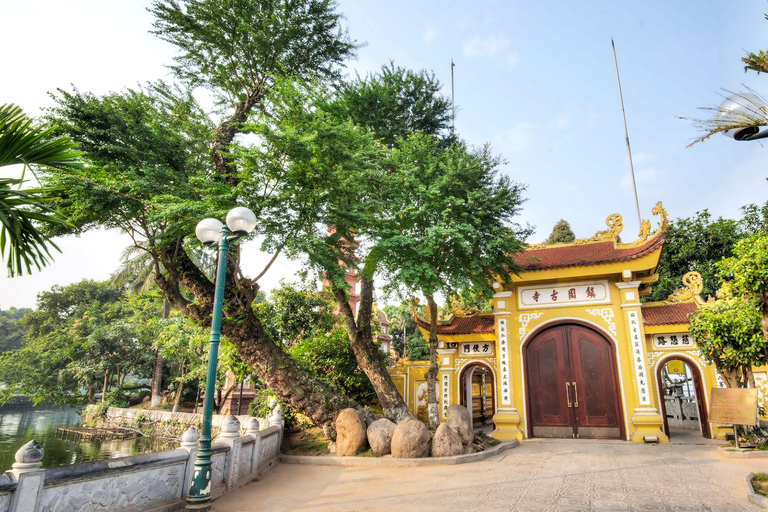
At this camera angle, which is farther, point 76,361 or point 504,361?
point 76,361

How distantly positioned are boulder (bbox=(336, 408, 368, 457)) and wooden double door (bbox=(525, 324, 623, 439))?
16.7 feet

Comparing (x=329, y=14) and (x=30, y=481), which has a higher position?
(x=329, y=14)

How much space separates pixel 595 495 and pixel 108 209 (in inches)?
355

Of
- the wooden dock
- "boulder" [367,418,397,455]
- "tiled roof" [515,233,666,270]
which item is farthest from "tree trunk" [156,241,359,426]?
the wooden dock

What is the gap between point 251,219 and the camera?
4.67 metres

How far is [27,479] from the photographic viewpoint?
136 inches

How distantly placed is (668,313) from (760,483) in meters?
6.37

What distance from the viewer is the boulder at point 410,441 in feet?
24.6

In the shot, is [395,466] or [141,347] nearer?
[395,466]

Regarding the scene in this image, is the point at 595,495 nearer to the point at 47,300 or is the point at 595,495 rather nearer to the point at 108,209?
the point at 108,209

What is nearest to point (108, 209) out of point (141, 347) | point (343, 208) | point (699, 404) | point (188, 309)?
point (188, 309)

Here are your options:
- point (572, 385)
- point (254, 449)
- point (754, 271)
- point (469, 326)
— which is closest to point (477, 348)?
point (469, 326)

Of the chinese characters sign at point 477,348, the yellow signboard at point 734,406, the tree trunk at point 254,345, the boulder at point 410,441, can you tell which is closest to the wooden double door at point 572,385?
the chinese characters sign at point 477,348

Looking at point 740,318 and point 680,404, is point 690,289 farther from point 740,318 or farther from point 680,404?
point 680,404
